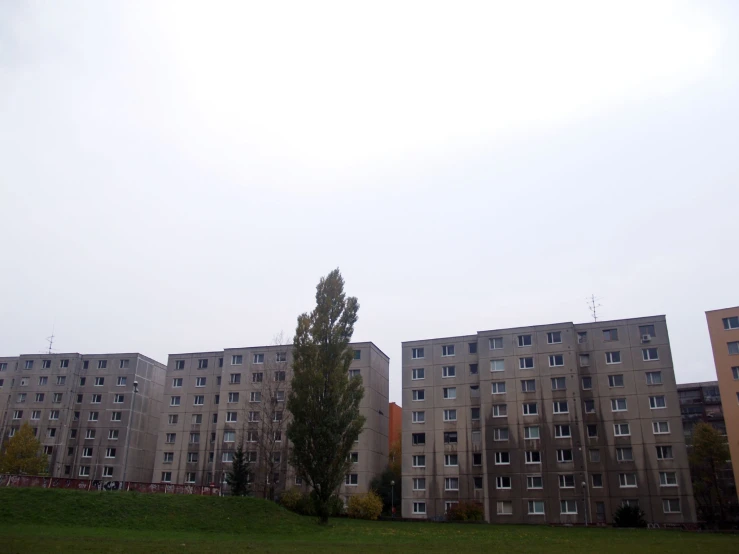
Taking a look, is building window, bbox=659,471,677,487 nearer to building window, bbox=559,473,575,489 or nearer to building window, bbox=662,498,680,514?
building window, bbox=662,498,680,514

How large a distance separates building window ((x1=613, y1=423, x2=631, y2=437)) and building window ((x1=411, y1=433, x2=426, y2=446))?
20340mm

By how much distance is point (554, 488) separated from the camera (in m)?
60.8

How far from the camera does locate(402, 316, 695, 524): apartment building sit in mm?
59406

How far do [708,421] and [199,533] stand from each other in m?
81.5

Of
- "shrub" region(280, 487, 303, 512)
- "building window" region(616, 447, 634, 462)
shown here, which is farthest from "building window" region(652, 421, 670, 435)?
"shrub" region(280, 487, 303, 512)

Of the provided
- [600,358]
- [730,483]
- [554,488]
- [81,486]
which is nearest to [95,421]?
[81,486]

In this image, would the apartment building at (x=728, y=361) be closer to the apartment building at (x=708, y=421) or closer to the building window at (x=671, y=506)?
the building window at (x=671, y=506)

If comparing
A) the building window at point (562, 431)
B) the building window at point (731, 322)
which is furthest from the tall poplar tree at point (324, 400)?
the building window at point (731, 322)

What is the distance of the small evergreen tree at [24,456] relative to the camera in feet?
233

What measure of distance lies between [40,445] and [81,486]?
4220cm

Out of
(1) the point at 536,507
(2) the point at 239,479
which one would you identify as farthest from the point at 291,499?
(1) the point at 536,507

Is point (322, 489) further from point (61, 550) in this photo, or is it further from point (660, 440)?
point (660, 440)

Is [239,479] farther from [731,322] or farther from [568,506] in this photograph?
[731,322]

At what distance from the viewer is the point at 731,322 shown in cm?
6212
